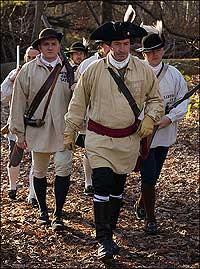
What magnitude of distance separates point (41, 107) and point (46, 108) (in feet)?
0.17

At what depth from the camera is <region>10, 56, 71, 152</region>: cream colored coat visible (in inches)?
259

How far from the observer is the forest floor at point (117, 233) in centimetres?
588

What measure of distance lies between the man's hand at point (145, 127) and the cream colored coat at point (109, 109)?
0.15ft

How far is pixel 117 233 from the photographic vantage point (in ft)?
21.8

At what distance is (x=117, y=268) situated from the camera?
556cm

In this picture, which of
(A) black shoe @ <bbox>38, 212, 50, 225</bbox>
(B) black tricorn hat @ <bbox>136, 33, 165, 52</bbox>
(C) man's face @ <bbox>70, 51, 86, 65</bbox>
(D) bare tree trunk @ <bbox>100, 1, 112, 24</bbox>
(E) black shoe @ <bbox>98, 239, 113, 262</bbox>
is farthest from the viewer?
(D) bare tree trunk @ <bbox>100, 1, 112, 24</bbox>

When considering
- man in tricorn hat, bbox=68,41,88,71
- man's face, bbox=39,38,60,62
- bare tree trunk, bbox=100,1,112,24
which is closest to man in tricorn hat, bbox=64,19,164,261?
man's face, bbox=39,38,60,62

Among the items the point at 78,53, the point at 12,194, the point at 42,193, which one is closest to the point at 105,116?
the point at 42,193

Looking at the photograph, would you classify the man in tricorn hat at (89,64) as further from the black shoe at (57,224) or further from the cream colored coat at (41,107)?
the black shoe at (57,224)

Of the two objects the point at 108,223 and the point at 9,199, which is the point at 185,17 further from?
the point at 108,223

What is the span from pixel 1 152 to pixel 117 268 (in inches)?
287

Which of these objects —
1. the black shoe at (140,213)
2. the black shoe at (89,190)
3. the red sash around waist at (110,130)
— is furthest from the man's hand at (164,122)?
the black shoe at (89,190)

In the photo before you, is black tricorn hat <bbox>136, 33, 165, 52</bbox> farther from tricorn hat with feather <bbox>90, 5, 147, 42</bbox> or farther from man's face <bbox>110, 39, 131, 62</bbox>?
man's face <bbox>110, 39, 131, 62</bbox>

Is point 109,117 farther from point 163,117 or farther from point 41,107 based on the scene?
point 41,107
